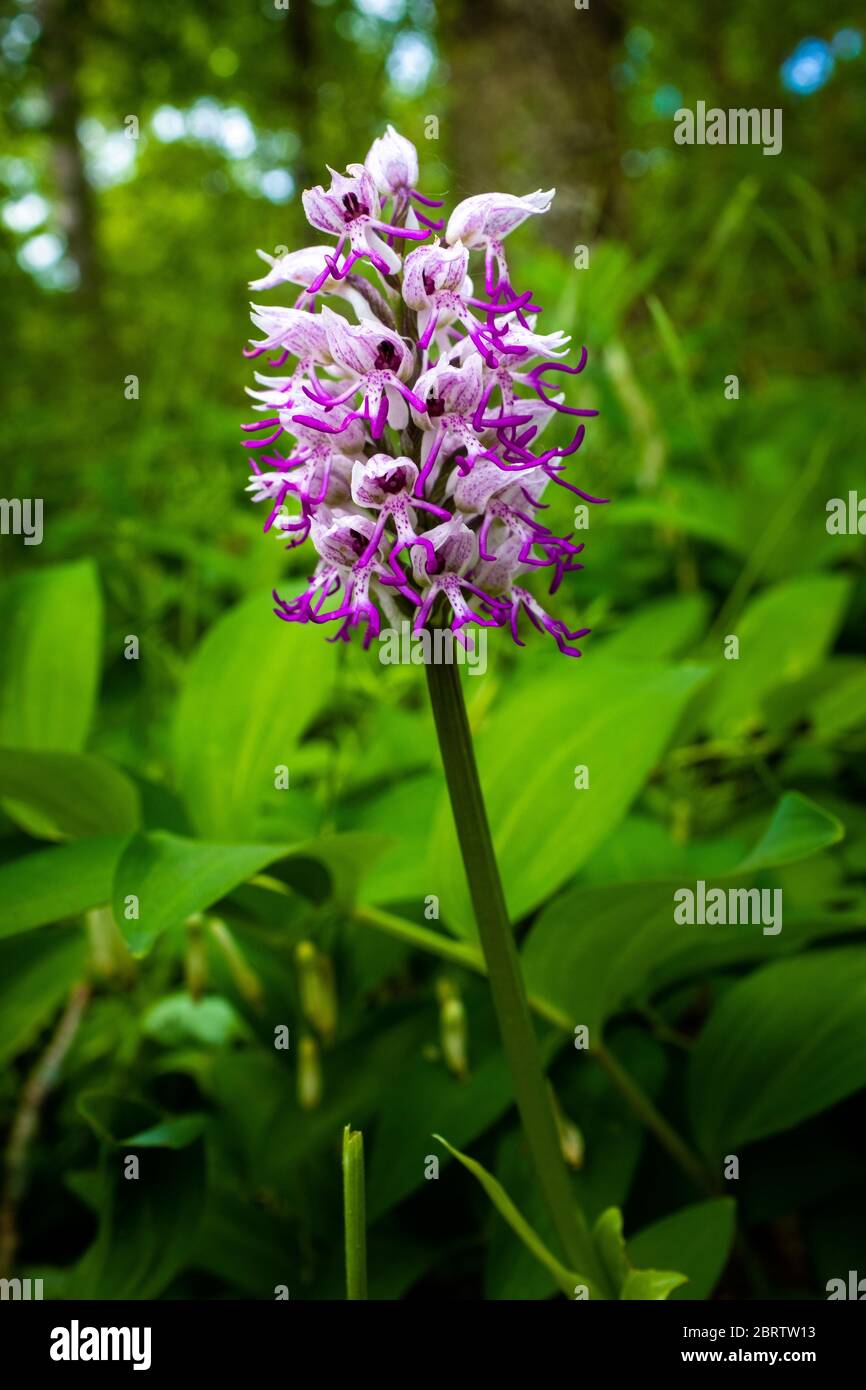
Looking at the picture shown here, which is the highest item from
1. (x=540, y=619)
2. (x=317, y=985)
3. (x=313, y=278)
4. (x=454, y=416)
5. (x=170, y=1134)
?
(x=313, y=278)

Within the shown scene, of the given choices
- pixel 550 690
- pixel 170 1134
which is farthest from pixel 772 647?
pixel 170 1134

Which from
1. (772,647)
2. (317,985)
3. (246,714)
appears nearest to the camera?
(317,985)

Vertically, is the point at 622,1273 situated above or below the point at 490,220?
below

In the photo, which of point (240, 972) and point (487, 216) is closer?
point (487, 216)

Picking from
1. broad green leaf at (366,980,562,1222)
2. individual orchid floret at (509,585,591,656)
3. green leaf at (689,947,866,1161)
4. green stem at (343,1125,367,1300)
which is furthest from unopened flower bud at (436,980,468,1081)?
individual orchid floret at (509,585,591,656)

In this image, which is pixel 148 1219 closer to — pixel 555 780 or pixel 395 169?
pixel 555 780

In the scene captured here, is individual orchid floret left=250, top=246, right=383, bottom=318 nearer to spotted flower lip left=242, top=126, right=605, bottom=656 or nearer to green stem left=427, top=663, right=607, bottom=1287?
spotted flower lip left=242, top=126, right=605, bottom=656
